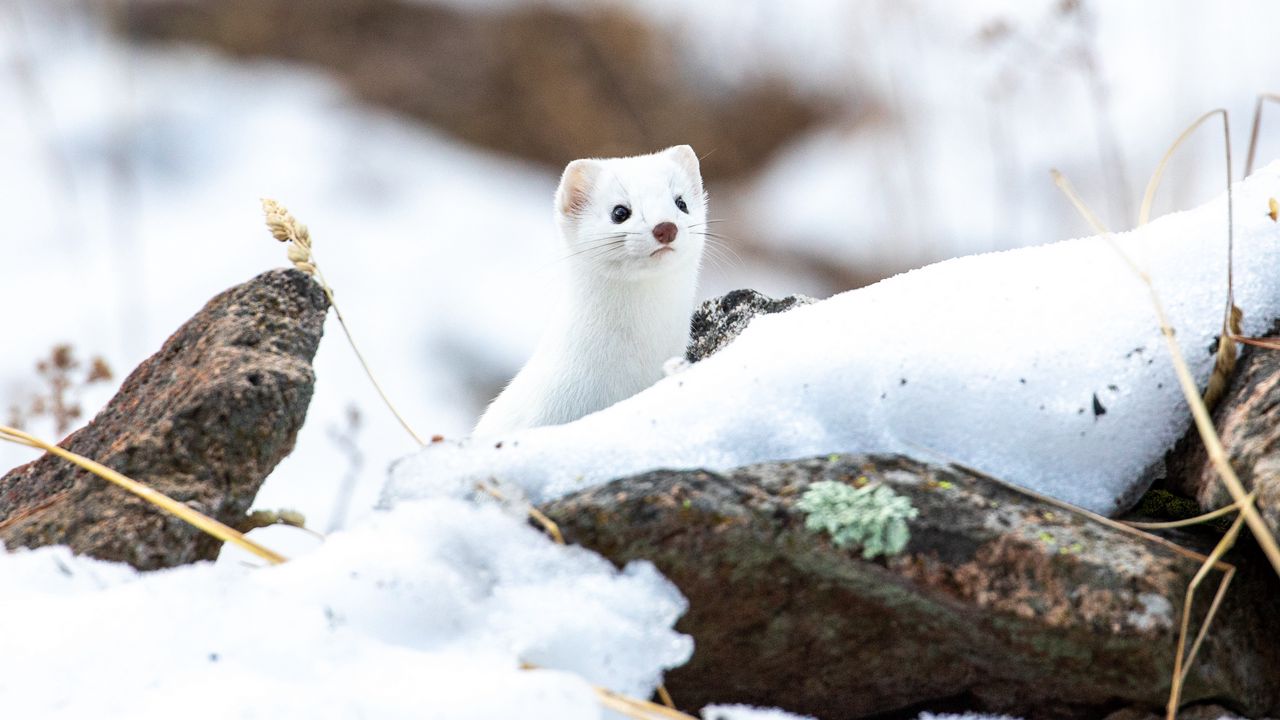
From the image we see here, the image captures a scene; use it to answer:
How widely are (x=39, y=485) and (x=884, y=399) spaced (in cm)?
117

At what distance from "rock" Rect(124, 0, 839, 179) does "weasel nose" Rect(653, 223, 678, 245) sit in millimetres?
4725

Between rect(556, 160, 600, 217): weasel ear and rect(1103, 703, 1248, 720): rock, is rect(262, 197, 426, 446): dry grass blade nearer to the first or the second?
rect(556, 160, 600, 217): weasel ear

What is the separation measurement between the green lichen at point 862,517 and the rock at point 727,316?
894 mm

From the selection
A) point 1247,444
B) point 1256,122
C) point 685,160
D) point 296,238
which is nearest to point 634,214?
point 685,160

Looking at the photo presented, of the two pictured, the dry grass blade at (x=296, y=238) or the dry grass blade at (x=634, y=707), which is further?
the dry grass blade at (x=296, y=238)

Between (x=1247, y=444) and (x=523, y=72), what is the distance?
6.51 metres

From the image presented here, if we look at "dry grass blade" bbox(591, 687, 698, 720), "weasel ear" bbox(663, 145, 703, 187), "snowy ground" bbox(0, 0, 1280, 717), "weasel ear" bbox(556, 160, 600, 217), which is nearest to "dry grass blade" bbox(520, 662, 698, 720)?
"dry grass blade" bbox(591, 687, 698, 720)

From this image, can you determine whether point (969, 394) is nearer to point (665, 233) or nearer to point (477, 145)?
point (665, 233)

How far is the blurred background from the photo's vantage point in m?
5.62

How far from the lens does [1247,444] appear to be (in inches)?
53.3

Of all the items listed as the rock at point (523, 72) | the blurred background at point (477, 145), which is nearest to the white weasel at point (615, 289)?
the blurred background at point (477, 145)

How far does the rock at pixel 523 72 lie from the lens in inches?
290

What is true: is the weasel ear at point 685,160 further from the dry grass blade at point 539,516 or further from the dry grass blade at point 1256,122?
the dry grass blade at point 539,516

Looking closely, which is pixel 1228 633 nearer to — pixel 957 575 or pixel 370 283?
pixel 957 575
